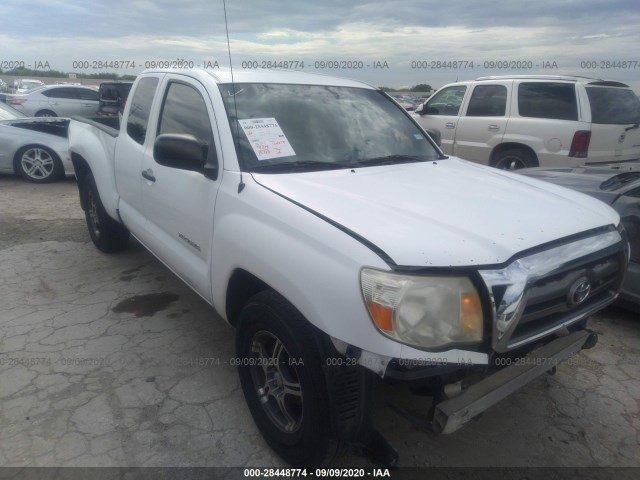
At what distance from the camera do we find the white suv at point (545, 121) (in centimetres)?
698

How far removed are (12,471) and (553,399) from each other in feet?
9.89

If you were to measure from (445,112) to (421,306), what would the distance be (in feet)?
25.4

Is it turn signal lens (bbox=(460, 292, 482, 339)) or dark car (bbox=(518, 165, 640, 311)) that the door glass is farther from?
turn signal lens (bbox=(460, 292, 482, 339))

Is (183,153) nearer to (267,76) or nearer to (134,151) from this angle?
(267,76)

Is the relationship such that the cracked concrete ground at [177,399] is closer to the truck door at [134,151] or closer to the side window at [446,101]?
the truck door at [134,151]

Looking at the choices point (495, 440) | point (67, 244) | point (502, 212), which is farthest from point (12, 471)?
point (67, 244)

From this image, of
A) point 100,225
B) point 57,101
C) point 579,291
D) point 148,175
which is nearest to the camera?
point 579,291

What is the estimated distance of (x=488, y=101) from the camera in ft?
26.6

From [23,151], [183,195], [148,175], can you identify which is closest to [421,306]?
[183,195]

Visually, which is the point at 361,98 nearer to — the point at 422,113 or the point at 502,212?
the point at 502,212

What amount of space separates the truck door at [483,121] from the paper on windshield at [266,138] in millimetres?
5951

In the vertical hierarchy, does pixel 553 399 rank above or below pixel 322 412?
below

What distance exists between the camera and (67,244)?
565 cm

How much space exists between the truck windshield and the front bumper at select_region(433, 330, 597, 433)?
1421mm
